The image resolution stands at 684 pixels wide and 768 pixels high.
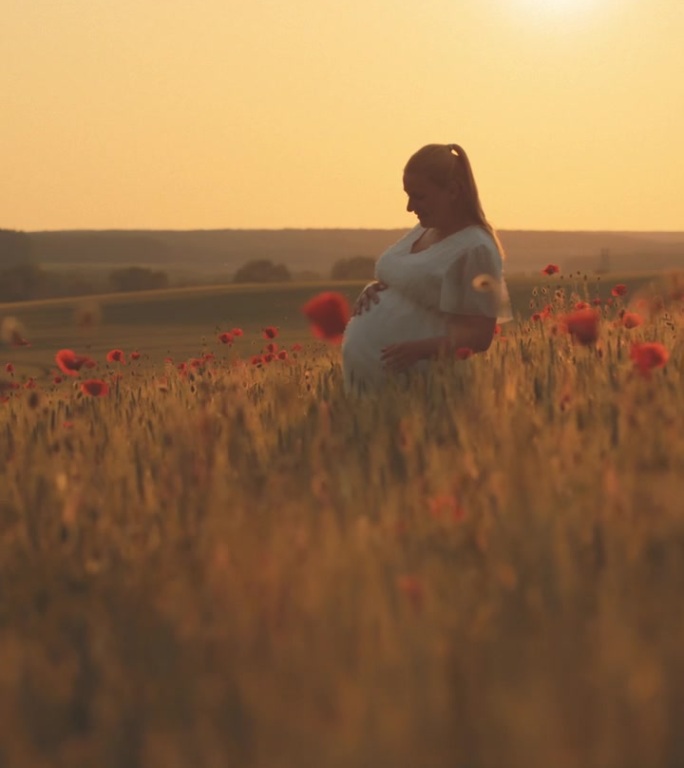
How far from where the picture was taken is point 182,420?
14.3 feet

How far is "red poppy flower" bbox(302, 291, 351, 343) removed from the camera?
14.1 feet

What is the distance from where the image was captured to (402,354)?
5.07 m

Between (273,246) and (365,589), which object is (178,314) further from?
(273,246)

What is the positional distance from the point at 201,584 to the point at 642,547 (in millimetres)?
839

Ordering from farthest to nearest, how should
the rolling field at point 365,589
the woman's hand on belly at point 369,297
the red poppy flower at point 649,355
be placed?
the woman's hand on belly at point 369,297, the red poppy flower at point 649,355, the rolling field at point 365,589

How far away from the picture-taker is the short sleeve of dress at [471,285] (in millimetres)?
5188

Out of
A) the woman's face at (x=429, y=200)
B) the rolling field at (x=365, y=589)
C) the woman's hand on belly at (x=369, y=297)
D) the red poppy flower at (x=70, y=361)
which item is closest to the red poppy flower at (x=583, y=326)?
the rolling field at (x=365, y=589)

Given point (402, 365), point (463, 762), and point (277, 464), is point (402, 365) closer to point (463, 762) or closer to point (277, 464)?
point (277, 464)

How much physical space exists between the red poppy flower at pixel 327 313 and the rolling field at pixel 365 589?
0.40m

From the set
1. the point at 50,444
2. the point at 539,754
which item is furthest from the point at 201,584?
the point at 50,444

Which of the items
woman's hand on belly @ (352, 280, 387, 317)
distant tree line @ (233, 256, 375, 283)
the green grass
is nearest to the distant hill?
distant tree line @ (233, 256, 375, 283)

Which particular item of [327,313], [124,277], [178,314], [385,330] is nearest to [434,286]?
[385,330]

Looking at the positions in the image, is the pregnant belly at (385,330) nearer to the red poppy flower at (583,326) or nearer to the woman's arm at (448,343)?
the woman's arm at (448,343)

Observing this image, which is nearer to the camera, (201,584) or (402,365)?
(201,584)
